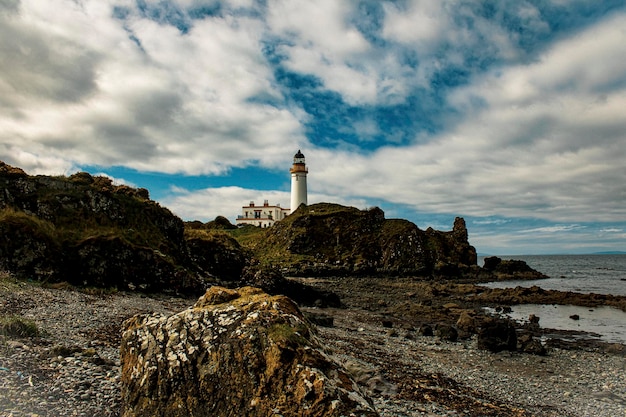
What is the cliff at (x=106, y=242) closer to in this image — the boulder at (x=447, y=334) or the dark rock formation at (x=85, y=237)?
the dark rock formation at (x=85, y=237)

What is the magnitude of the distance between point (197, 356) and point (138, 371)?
127cm

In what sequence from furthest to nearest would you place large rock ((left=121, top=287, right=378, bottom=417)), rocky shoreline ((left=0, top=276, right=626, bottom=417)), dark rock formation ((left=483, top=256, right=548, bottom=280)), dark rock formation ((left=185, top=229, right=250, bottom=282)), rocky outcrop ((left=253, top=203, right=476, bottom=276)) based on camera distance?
dark rock formation ((left=483, top=256, right=548, bottom=280)) → rocky outcrop ((left=253, top=203, right=476, bottom=276)) → dark rock formation ((left=185, top=229, right=250, bottom=282)) → rocky shoreline ((left=0, top=276, right=626, bottom=417)) → large rock ((left=121, top=287, right=378, bottom=417))

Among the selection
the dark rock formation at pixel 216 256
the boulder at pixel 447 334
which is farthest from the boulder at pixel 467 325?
the dark rock formation at pixel 216 256

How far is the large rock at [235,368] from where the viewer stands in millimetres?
6914

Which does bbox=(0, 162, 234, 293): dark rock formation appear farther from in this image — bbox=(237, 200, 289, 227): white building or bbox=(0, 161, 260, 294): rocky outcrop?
bbox=(237, 200, 289, 227): white building

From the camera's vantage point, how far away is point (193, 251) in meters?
40.7

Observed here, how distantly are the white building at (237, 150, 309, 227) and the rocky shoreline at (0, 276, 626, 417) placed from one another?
3266 inches

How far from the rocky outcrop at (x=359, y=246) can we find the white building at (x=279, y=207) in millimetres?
15148

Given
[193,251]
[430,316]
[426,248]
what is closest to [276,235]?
[426,248]

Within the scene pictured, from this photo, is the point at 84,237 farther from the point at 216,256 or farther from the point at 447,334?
the point at 447,334

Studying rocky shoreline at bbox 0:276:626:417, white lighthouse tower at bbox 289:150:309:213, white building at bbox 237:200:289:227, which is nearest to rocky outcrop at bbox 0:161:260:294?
rocky shoreline at bbox 0:276:626:417

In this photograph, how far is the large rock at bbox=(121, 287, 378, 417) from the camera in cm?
691

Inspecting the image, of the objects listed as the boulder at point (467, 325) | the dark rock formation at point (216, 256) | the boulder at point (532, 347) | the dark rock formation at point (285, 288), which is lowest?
the boulder at point (532, 347)

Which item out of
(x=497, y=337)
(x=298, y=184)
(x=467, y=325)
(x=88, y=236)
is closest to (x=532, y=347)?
(x=497, y=337)
